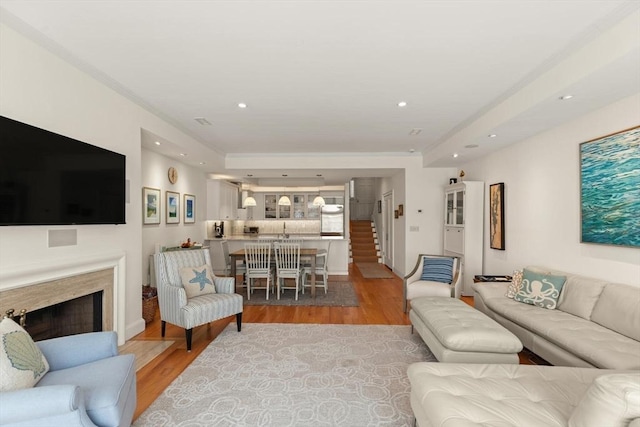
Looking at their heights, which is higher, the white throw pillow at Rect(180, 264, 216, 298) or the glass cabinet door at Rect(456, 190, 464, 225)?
the glass cabinet door at Rect(456, 190, 464, 225)

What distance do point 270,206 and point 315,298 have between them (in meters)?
5.30

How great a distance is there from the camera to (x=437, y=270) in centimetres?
458

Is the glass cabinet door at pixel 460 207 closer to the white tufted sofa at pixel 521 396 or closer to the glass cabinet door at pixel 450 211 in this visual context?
the glass cabinet door at pixel 450 211

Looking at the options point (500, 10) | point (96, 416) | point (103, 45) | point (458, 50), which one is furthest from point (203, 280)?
point (500, 10)

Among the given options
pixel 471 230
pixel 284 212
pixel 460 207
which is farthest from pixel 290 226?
pixel 471 230

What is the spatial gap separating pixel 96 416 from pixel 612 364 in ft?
10.2

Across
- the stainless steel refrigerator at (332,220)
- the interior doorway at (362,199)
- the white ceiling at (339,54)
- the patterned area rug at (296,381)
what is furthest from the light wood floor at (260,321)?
the interior doorway at (362,199)

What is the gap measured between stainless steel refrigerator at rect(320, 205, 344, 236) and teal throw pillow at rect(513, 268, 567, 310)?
6.91 meters

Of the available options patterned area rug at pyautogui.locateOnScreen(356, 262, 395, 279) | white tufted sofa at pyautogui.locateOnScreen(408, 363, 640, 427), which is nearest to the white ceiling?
white tufted sofa at pyautogui.locateOnScreen(408, 363, 640, 427)

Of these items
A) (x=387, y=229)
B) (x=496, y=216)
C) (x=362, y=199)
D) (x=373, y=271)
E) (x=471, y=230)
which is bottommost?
(x=373, y=271)

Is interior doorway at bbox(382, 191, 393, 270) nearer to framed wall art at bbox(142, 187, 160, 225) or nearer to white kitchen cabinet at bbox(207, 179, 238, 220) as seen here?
A: white kitchen cabinet at bbox(207, 179, 238, 220)

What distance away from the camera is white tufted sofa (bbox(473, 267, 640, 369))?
2.26 metres

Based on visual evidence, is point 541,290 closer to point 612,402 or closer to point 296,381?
point 612,402

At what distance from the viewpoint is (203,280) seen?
3.77m
